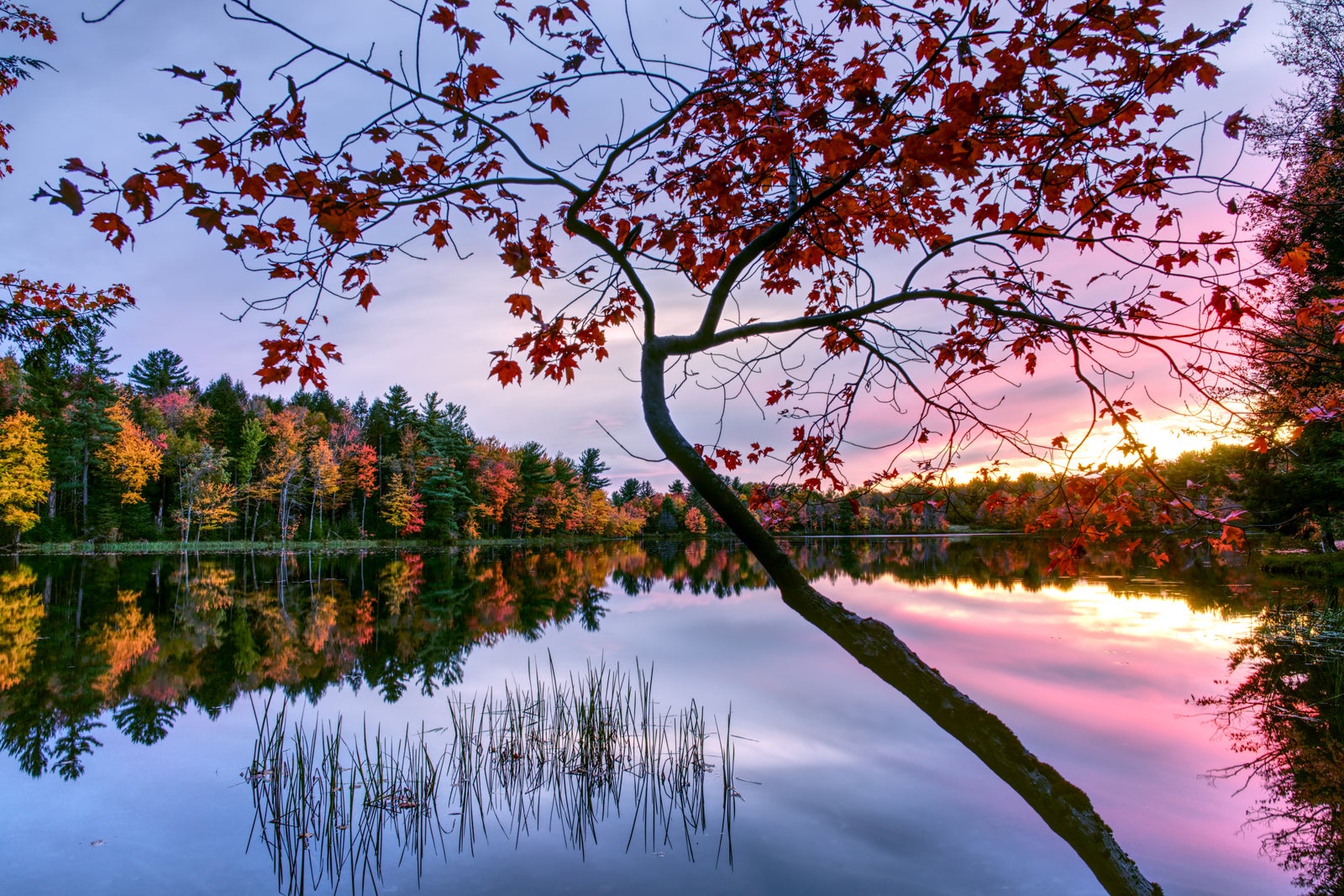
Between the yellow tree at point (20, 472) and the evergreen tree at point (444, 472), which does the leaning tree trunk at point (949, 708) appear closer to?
the yellow tree at point (20, 472)

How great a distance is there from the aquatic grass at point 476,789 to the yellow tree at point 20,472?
35571mm

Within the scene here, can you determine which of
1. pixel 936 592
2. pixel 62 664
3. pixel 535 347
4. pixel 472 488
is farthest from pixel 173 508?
pixel 535 347

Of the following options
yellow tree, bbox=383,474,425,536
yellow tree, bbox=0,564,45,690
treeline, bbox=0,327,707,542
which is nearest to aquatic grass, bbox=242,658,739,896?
yellow tree, bbox=0,564,45,690

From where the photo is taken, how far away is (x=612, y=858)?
519 centimetres

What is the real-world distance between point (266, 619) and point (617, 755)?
12.3 m

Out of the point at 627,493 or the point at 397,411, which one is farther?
the point at 627,493

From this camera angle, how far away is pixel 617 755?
692 cm

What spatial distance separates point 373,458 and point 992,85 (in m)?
53.6

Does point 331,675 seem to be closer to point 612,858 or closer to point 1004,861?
point 612,858

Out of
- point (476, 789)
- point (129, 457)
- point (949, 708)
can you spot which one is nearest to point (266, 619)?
point (476, 789)

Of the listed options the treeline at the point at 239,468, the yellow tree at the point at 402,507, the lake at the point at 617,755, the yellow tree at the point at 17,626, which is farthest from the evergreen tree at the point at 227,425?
the lake at the point at 617,755

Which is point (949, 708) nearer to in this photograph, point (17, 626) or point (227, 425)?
point (17, 626)

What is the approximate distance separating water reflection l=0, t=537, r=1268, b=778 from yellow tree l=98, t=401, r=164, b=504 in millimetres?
9947

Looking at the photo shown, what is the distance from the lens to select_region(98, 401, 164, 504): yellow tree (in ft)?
124
